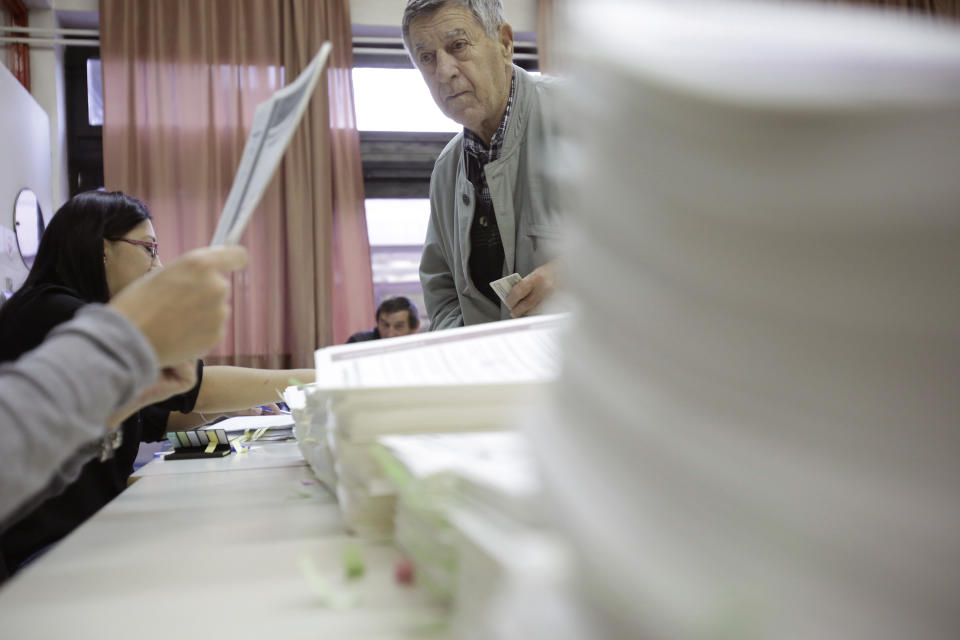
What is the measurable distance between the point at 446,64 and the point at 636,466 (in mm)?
1566

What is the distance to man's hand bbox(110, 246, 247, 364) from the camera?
559 mm

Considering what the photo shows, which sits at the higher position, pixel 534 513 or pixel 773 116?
pixel 773 116

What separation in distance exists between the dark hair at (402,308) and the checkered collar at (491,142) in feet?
6.63

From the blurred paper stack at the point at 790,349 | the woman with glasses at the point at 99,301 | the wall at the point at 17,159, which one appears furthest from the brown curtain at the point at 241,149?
the blurred paper stack at the point at 790,349

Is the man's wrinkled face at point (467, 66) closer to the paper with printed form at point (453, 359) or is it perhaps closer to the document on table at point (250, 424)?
the document on table at point (250, 424)

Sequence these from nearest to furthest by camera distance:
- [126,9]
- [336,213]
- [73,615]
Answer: [73,615] < [126,9] < [336,213]

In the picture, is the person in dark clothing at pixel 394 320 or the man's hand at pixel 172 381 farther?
the person in dark clothing at pixel 394 320

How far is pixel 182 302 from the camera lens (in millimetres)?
579

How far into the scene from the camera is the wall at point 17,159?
122 inches

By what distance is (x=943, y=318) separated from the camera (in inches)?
8.9

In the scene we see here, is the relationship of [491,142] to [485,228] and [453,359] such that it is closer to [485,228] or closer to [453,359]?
[485,228]

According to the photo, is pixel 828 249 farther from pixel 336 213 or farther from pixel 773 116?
pixel 336 213

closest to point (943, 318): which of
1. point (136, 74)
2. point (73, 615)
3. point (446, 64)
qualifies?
point (73, 615)

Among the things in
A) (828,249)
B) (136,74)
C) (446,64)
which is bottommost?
(828,249)
